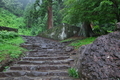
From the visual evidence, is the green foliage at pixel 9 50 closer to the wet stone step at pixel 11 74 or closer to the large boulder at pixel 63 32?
the wet stone step at pixel 11 74

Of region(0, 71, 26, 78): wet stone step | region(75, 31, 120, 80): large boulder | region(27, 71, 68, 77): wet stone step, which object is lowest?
region(27, 71, 68, 77): wet stone step

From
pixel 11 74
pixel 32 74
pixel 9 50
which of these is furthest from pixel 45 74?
pixel 9 50

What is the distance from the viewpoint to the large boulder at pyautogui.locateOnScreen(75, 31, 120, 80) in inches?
82.6

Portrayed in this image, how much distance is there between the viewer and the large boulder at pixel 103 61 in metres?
2.10

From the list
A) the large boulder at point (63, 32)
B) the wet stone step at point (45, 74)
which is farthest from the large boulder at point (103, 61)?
the large boulder at point (63, 32)

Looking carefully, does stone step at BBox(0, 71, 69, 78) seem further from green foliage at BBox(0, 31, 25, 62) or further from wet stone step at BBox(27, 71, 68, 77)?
green foliage at BBox(0, 31, 25, 62)

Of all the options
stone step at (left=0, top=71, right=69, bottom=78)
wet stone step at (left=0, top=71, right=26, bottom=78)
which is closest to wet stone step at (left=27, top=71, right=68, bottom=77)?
stone step at (left=0, top=71, right=69, bottom=78)

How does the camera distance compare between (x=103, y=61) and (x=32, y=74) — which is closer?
(x=103, y=61)

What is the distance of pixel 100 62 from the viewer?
2.32m

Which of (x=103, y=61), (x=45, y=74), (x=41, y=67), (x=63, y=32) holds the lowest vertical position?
(x=45, y=74)

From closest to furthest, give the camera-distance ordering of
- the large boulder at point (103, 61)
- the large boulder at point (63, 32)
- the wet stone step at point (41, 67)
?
the large boulder at point (103, 61) → the wet stone step at point (41, 67) → the large boulder at point (63, 32)

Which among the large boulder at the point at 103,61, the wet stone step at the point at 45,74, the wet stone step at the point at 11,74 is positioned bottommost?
the wet stone step at the point at 45,74

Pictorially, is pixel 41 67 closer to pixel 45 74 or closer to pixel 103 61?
pixel 45 74

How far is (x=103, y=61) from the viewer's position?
2322 mm
